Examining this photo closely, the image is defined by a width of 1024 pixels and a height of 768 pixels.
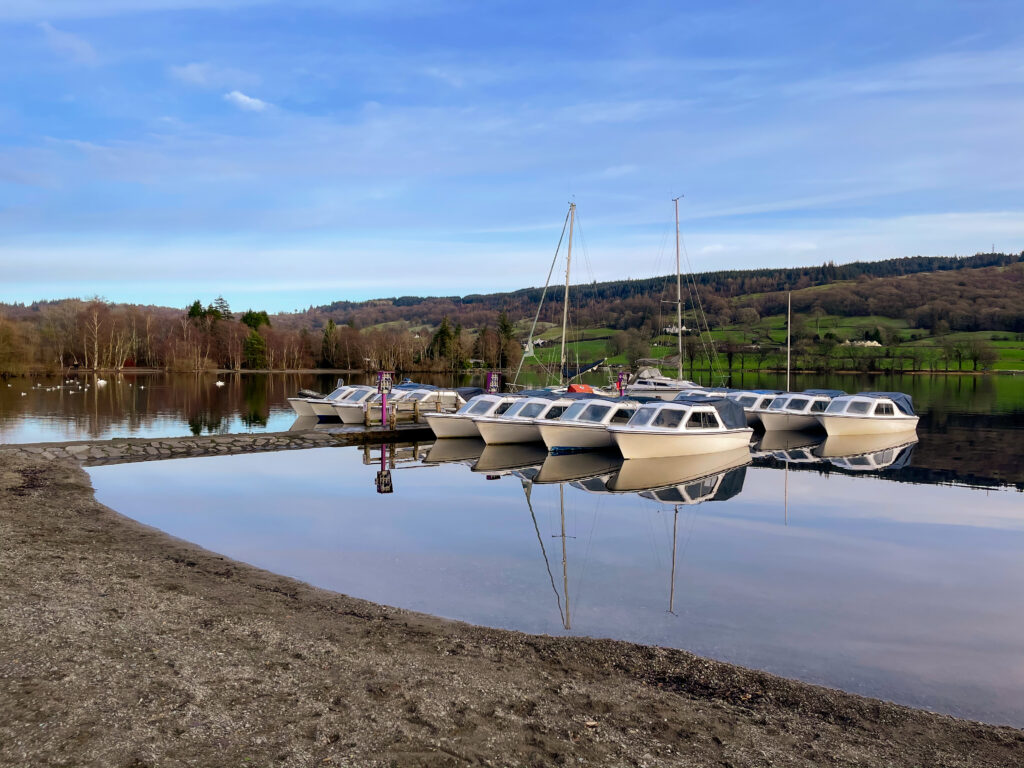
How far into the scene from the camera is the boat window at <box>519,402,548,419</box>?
34.0 m

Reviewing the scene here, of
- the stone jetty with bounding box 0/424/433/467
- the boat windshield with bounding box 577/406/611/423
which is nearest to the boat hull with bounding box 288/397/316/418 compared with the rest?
the stone jetty with bounding box 0/424/433/467

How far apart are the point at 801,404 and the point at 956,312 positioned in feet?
460

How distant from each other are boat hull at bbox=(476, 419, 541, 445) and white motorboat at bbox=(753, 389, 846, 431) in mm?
15859

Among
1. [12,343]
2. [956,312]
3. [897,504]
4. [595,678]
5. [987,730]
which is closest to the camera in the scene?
[987,730]

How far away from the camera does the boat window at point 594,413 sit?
31.9 metres

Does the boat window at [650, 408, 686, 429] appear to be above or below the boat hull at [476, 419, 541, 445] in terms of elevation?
above

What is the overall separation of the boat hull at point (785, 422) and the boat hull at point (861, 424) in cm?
122

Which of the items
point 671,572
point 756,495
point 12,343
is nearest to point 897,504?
point 756,495

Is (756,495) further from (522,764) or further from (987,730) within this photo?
(522,764)

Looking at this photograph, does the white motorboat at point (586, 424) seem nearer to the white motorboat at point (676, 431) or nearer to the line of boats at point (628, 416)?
the line of boats at point (628, 416)

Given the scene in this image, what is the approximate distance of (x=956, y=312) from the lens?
15825 cm

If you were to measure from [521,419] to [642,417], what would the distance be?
5642 mm

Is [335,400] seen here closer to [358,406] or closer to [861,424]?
[358,406]

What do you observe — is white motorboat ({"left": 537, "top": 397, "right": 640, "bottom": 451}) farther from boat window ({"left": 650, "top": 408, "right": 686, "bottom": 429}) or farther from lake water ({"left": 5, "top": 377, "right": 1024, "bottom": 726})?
boat window ({"left": 650, "top": 408, "right": 686, "bottom": 429})
